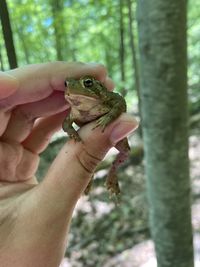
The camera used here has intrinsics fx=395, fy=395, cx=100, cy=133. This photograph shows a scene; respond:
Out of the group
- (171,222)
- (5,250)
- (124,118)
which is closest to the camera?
(5,250)

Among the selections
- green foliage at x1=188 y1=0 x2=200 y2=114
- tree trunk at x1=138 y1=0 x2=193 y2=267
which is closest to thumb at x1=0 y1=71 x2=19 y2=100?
tree trunk at x1=138 y1=0 x2=193 y2=267

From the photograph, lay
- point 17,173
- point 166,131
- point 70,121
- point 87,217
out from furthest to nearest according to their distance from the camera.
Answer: point 87,217, point 166,131, point 17,173, point 70,121

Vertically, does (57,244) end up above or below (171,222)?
above

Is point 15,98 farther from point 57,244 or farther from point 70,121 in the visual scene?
point 57,244

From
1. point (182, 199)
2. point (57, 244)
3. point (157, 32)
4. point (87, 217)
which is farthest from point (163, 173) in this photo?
point (87, 217)

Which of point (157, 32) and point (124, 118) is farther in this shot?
point (157, 32)

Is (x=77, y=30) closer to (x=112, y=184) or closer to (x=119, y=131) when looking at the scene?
(x=112, y=184)

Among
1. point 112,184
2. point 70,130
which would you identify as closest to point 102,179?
point 112,184
